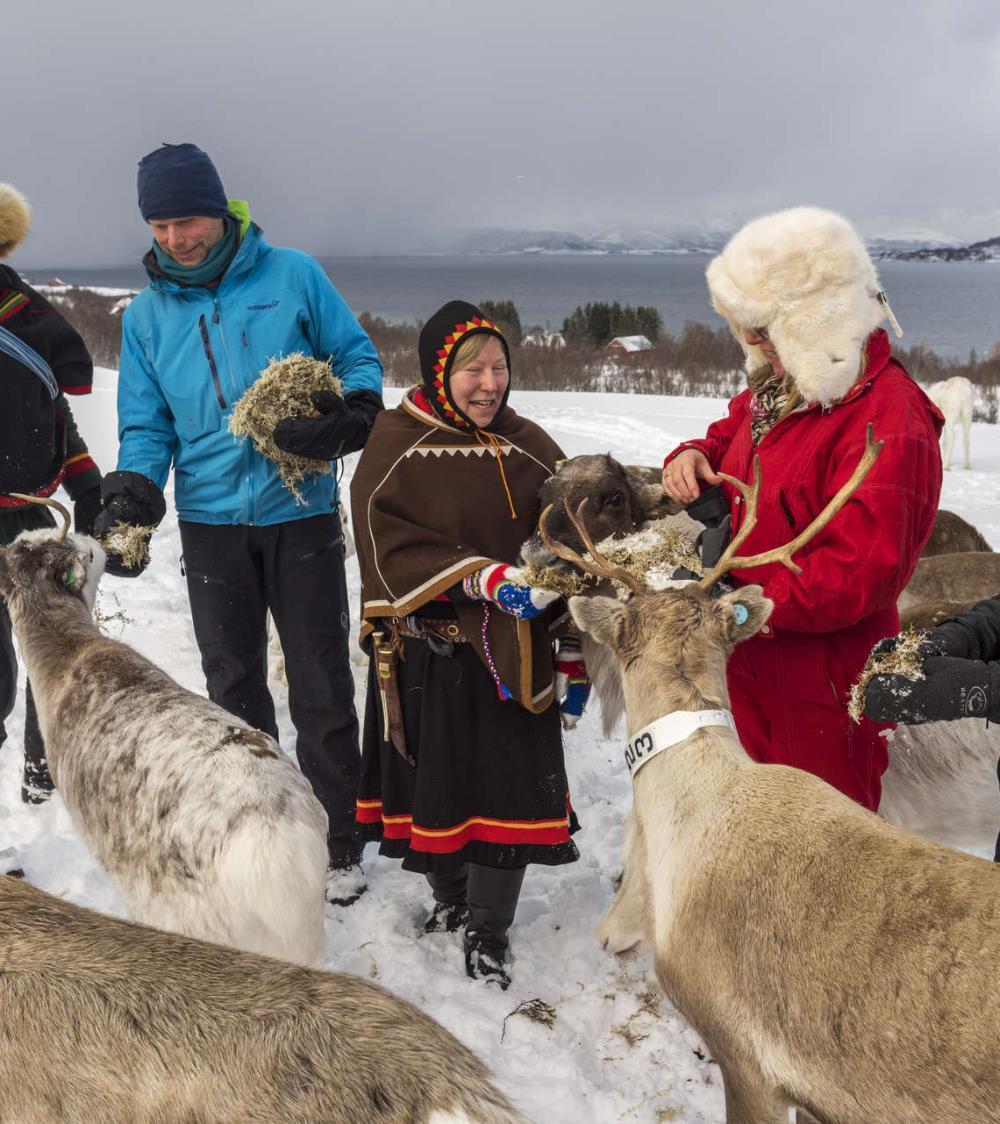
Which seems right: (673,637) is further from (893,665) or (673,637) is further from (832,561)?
(893,665)

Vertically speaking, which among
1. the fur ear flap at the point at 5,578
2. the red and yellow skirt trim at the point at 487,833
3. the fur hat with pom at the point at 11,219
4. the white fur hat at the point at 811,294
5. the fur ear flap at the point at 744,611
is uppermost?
the fur hat with pom at the point at 11,219

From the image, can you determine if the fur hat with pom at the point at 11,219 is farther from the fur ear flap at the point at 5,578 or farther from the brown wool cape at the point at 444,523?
the brown wool cape at the point at 444,523

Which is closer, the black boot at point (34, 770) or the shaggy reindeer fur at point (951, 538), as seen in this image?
the black boot at point (34, 770)

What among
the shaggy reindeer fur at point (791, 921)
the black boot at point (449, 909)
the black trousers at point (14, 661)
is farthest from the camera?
the black trousers at point (14, 661)

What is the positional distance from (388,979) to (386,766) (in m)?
0.76

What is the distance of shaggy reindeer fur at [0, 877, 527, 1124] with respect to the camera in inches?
56.4

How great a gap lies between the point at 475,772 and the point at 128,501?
172cm

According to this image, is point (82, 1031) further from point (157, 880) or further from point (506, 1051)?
point (506, 1051)

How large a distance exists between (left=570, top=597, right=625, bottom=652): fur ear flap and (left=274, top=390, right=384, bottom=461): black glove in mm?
1345

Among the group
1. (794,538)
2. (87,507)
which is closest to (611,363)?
(87,507)

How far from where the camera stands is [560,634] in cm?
325

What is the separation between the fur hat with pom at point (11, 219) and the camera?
13.3 feet

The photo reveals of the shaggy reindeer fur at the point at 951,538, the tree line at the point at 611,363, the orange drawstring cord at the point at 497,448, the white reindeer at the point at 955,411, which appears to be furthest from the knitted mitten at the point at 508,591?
the tree line at the point at 611,363

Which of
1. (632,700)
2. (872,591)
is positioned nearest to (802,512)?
(872,591)
